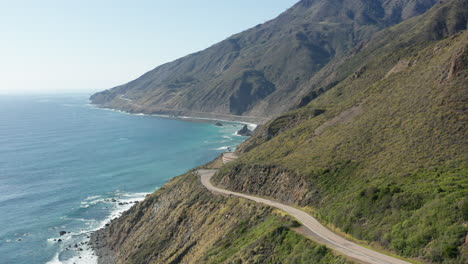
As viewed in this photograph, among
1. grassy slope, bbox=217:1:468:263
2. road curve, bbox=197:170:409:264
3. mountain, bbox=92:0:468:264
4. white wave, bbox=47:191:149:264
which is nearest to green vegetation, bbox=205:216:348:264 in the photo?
mountain, bbox=92:0:468:264

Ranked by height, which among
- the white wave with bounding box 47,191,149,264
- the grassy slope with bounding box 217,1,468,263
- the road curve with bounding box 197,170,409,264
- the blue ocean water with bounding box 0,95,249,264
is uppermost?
the grassy slope with bounding box 217,1,468,263

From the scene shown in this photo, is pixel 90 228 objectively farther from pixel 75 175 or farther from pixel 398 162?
pixel 398 162

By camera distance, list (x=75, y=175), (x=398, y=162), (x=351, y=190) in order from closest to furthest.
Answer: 1. (x=351, y=190)
2. (x=398, y=162)
3. (x=75, y=175)

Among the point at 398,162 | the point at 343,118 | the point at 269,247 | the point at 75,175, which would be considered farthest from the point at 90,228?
the point at 398,162

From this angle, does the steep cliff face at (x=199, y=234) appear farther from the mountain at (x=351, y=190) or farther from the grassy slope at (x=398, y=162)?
the grassy slope at (x=398, y=162)

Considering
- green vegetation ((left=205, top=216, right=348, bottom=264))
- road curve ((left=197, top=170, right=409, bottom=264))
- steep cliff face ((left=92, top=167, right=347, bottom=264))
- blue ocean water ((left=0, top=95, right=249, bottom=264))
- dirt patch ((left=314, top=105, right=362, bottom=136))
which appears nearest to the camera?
road curve ((left=197, top=170, right=409, bottom=264))

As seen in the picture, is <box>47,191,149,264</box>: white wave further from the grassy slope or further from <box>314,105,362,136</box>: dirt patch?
<box>314,105,362,136</box>: dirt patch

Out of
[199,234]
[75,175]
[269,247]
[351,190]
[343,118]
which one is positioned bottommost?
[199,234]
